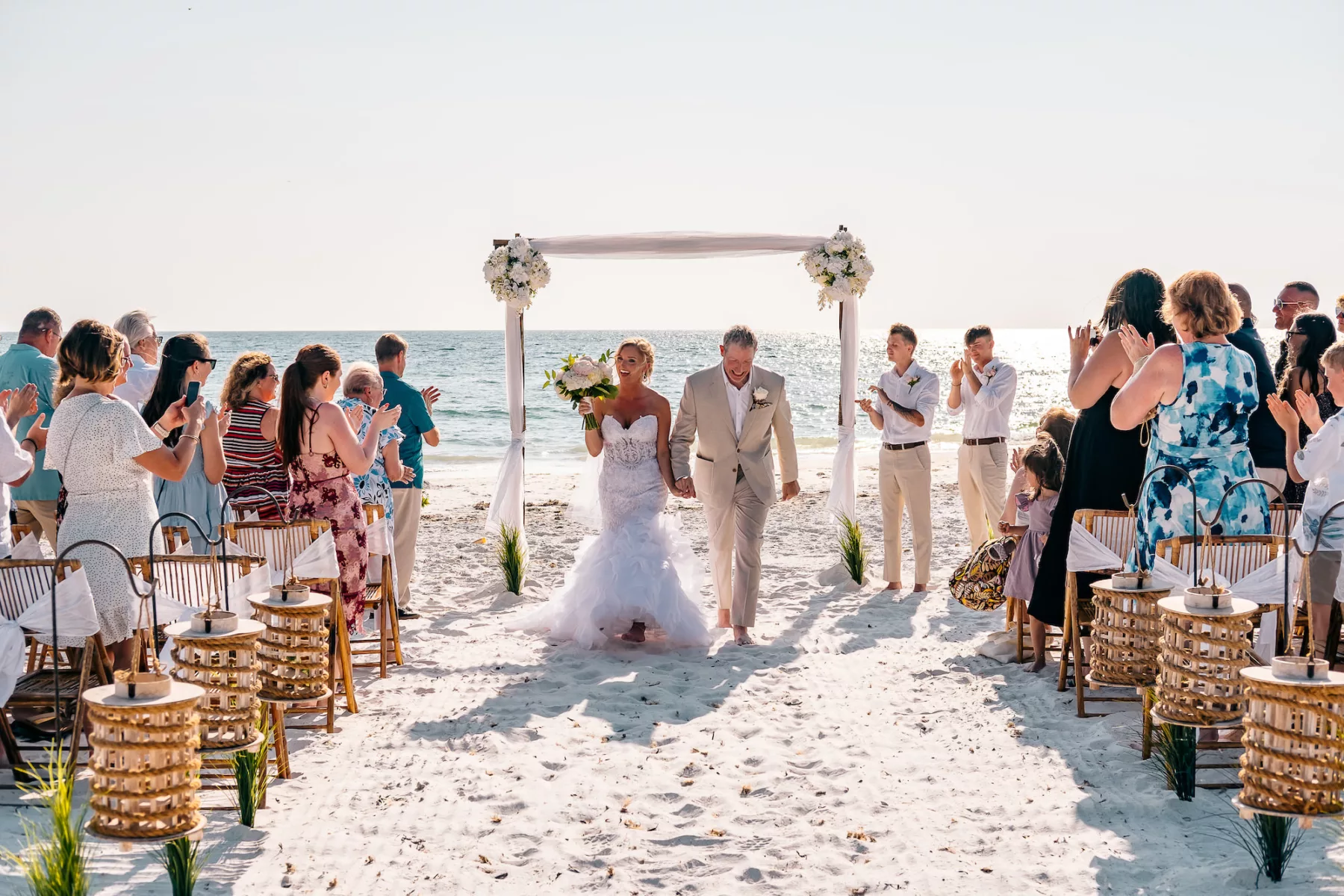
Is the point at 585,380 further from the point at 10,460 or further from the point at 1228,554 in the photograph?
the point at 1228,554

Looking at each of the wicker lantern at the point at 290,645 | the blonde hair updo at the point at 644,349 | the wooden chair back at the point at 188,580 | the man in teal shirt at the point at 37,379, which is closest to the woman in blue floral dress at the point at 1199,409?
the blonde hair updo at the point at 644,349

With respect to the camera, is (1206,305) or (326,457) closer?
(1206,305)

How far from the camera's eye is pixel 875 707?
19.8 ft

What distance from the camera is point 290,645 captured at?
4766 millimetres

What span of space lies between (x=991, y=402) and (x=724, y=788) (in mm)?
5022

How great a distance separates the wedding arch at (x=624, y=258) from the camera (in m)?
9.03

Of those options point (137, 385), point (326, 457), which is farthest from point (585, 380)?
point (137, 385)

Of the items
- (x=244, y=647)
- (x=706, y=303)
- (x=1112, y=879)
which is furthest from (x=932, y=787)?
(x=706, y=303)

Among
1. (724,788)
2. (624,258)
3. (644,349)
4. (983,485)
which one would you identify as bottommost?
(724,788)

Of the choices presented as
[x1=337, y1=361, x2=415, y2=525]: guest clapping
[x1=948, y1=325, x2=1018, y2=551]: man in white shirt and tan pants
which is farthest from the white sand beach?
[x1=948, y1=325, x2=1018, y2=551]: man in white shirt and tan pants

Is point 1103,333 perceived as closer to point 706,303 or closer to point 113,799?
point 113,799

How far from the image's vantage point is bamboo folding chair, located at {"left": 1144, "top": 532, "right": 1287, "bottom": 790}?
4742mm

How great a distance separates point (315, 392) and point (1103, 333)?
4194 millimetres

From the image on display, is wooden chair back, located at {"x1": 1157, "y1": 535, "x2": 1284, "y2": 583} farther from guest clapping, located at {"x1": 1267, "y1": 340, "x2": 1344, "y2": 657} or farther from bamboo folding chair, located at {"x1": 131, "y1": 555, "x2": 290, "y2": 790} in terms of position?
bamboo folding chair, located at {"x1": 131, "y1": 555, "x2": 290, "y2": 790}
